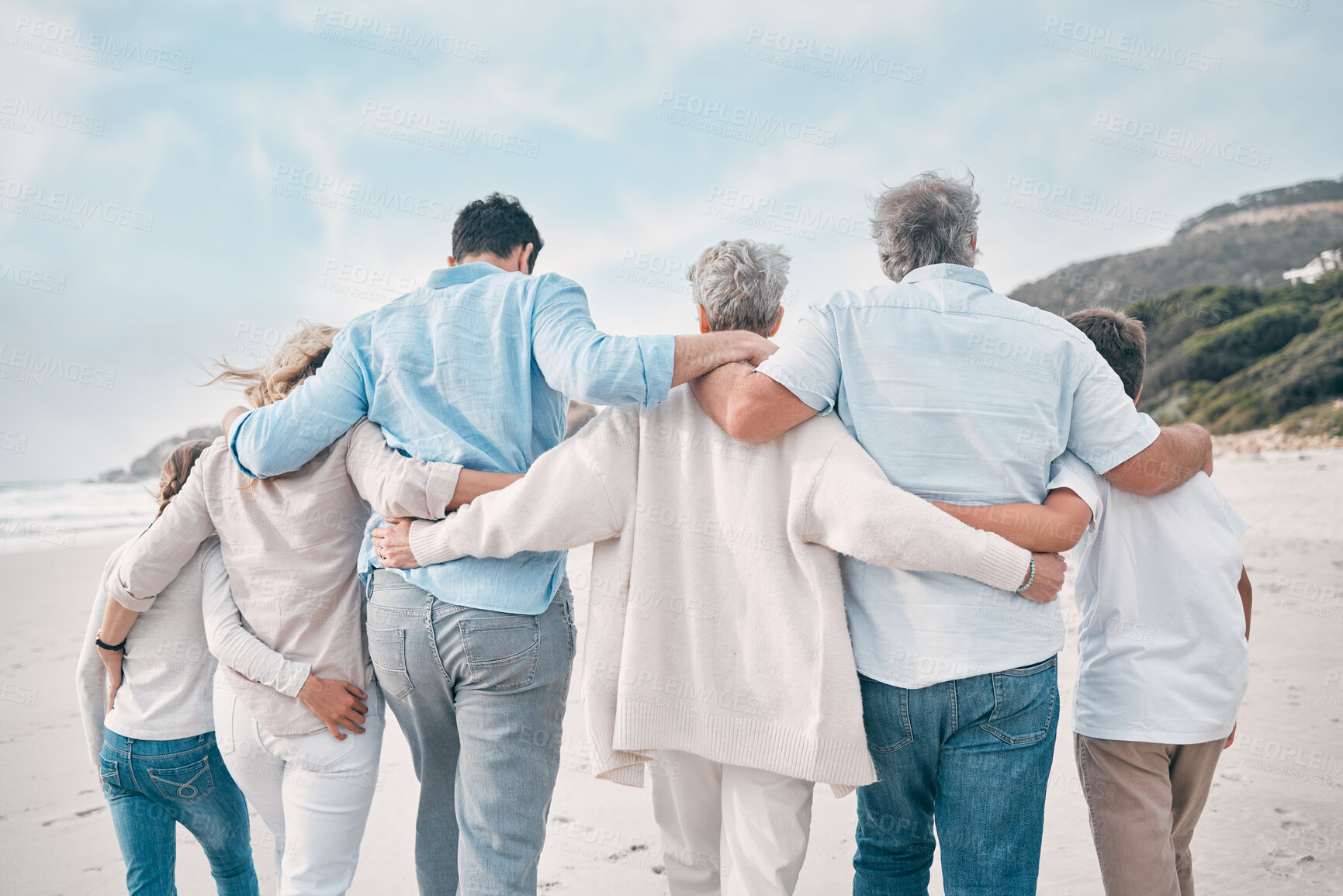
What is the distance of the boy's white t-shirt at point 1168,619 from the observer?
1.93 meters

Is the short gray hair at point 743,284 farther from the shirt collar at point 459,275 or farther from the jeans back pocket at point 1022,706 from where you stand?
the jeans back pocket at point 1022,706

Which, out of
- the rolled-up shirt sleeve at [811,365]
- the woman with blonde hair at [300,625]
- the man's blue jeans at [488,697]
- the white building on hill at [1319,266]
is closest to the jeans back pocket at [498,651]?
the man's blue jeans at [488,697]

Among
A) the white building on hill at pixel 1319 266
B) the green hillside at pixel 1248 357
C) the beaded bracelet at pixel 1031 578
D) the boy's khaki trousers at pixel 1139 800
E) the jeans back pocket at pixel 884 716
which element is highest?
the white building on hill at pixel 1319 266

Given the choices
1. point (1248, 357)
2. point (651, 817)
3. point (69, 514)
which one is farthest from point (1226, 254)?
point (69, 514)

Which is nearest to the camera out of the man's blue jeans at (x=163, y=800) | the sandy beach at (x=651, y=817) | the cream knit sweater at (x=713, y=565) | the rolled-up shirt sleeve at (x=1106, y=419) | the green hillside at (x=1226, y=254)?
the cream knit sweater at (x=713, y=565)

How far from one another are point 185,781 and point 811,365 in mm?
1939

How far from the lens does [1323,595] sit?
6.95 meters

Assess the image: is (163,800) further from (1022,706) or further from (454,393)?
(1022,706)

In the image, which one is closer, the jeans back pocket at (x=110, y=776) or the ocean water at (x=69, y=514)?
the jeans back pocket at (x=110, y=776)

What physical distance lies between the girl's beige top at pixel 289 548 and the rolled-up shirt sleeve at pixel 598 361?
44 cm

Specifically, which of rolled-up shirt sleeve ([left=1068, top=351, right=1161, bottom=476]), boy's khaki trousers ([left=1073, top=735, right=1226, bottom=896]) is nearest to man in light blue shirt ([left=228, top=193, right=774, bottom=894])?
rolled-up shirt sleeve ([left=1068, top=351, right=1161, bottom=476])

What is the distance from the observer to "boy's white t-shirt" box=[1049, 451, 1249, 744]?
6.34 feet

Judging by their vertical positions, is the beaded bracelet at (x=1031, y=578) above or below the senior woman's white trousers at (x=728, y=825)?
above

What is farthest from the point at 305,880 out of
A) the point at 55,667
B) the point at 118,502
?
the point at 118,502
